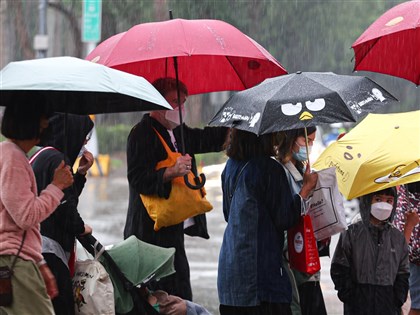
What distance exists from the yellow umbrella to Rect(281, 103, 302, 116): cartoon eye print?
0.93 meters

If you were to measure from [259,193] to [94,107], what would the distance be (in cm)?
105

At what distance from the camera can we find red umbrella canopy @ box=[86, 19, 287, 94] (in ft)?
19.6

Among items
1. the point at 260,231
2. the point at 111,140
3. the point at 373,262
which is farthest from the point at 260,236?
the point at 111,140

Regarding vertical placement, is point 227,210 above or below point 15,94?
below

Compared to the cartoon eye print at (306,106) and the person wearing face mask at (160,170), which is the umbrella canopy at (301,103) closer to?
the cartoon eye print at (306,106)

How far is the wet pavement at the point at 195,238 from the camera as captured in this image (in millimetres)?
9812

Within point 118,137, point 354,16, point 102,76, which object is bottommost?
point 118,137

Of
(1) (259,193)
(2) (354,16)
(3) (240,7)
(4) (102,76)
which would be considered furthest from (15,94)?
(2) (354,16)

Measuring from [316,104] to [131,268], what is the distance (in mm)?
1366

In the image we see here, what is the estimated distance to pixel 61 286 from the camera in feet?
17.0

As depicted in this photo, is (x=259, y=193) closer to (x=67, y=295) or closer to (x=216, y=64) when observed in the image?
(x=67, y=295)

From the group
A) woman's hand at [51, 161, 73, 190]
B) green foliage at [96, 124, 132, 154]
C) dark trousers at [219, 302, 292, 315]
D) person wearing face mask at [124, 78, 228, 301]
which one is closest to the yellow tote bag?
person wearing face mask at [124, 78, 228, 301]

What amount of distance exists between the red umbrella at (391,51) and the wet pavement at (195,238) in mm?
2167

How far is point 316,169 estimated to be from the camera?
6.30 m
